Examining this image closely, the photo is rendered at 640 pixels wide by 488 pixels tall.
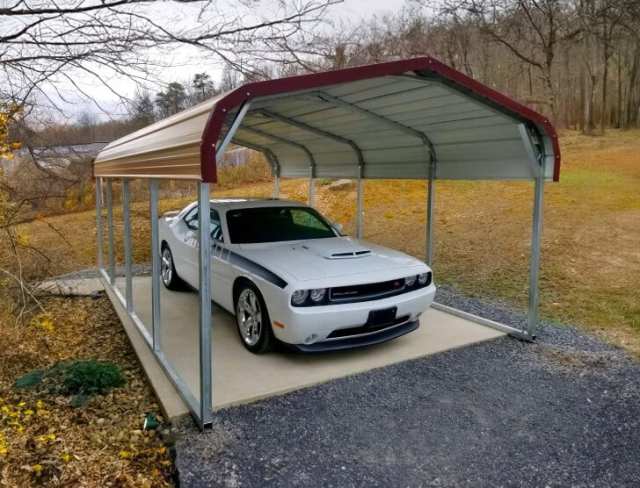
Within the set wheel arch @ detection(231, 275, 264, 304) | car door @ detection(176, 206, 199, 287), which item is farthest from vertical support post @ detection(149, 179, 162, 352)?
car door @ detection(176, 206, 199, 287)

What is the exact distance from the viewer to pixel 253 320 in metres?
5.07

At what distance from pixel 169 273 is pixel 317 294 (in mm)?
3824

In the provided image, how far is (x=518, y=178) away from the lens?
542 cm

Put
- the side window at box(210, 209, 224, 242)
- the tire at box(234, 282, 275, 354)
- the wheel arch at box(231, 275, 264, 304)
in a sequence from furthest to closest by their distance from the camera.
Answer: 1. the side window at box(210, 209, 224, 242)
2. the wheel arch at box(231, 275, 264, 304)
3. the tire at box(234, 282, 275, 354)

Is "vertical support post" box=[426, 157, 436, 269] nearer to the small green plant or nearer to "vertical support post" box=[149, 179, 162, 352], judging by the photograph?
"vertical support post" box=[149, 179, 162, 352]

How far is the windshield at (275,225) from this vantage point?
19.2ft

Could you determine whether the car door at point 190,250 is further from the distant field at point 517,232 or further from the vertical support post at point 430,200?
the vertical support post at point 430,200

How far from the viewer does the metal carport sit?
3.56 metres

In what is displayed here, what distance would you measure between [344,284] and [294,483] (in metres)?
1.92

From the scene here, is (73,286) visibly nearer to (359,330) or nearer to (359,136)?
(359,136)

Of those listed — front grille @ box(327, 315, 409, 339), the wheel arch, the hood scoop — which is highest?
the hood scoop

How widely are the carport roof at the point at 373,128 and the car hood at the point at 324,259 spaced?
143cm

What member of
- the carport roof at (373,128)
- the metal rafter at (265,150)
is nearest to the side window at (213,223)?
the carport roof at (373,128)

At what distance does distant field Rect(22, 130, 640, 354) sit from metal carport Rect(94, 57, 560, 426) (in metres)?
1.90
